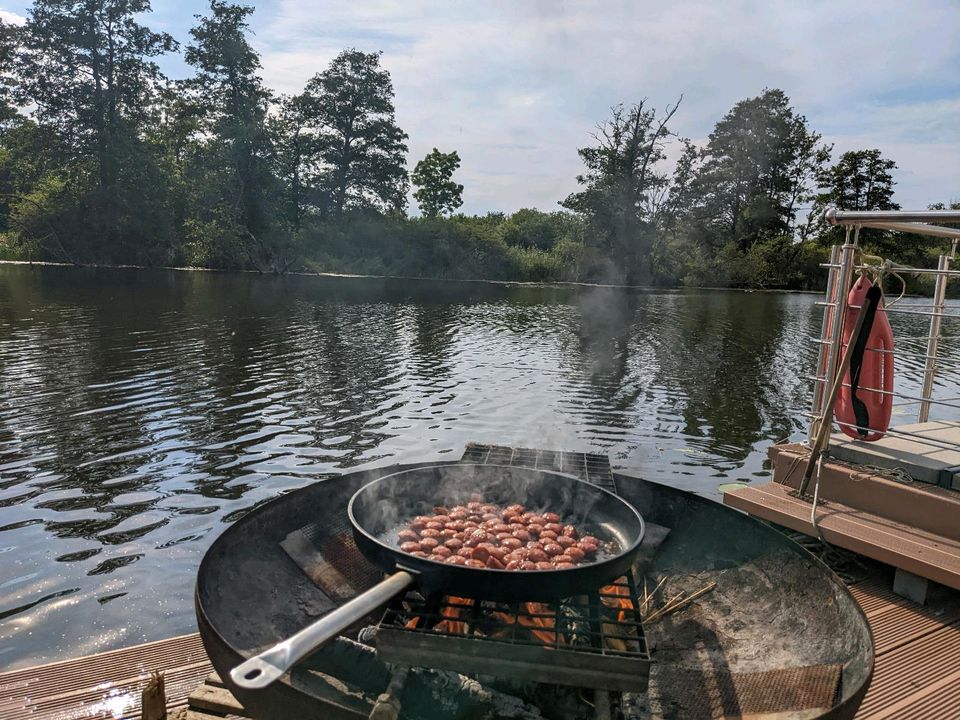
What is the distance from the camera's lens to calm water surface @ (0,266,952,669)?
17.7ft

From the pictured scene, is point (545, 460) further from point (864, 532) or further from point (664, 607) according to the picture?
point (864, 532)

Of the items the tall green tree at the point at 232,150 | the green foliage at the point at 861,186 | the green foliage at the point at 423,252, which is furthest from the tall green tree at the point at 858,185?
the tall green tree at the point at 232,150

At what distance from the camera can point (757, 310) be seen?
113 ft

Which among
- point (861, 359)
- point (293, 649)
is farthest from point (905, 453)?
point (293, 649)

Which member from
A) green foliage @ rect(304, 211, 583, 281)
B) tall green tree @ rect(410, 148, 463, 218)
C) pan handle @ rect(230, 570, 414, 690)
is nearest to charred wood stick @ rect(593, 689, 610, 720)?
pan handle @ rect(230, 570, 414, 690)

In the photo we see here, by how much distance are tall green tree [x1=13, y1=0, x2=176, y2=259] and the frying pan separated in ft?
162

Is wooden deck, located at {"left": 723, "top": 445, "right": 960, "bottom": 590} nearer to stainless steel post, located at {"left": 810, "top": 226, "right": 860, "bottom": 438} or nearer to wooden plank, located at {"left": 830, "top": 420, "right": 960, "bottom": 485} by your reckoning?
wooden plank, located at {"left": 830, "top": 420, "right": 960, "bottom": 485}

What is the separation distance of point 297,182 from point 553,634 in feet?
186

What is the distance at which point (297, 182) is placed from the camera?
5472 cm

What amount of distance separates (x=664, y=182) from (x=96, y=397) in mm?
54177

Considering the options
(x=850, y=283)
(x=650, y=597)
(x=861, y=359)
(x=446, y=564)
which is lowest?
(x=650, y=597)

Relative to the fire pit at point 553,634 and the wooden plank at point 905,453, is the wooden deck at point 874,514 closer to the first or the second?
the wooden plank at point 905,453

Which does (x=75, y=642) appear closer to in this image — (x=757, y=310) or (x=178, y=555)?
(x=178, y=555)

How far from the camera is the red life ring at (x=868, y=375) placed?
4672mm
